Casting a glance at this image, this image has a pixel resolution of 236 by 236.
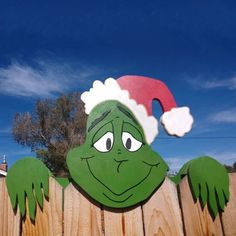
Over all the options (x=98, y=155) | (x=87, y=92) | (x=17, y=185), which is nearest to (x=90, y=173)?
(x=98, y=155)

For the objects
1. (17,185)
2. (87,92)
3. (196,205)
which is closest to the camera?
(17,185)

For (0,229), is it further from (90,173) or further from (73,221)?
(90,173)

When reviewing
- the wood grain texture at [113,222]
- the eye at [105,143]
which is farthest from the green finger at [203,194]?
the eye at [105,143]

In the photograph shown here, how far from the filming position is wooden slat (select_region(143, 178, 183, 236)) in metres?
1.75

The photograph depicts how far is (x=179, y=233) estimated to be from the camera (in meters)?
1.75

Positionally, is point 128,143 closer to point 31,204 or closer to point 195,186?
point 195,186

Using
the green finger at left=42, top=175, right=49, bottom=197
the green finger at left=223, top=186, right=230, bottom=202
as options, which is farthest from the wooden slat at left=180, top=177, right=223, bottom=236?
the green finger at left=42, top=175, right=49, bottom=197

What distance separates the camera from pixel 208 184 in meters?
1.76

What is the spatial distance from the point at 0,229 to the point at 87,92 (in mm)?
996

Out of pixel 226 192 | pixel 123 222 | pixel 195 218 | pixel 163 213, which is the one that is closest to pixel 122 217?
pixel 123 222

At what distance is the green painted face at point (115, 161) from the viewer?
1.73 meters

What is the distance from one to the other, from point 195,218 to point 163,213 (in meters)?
0.19

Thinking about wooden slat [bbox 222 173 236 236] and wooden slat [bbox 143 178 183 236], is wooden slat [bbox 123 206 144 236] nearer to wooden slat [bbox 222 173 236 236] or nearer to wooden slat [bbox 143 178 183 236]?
wooden slat [bbox 143 178 183 236]

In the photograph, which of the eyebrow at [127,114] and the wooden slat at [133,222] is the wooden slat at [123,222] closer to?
the wooden slat at [133,222]
